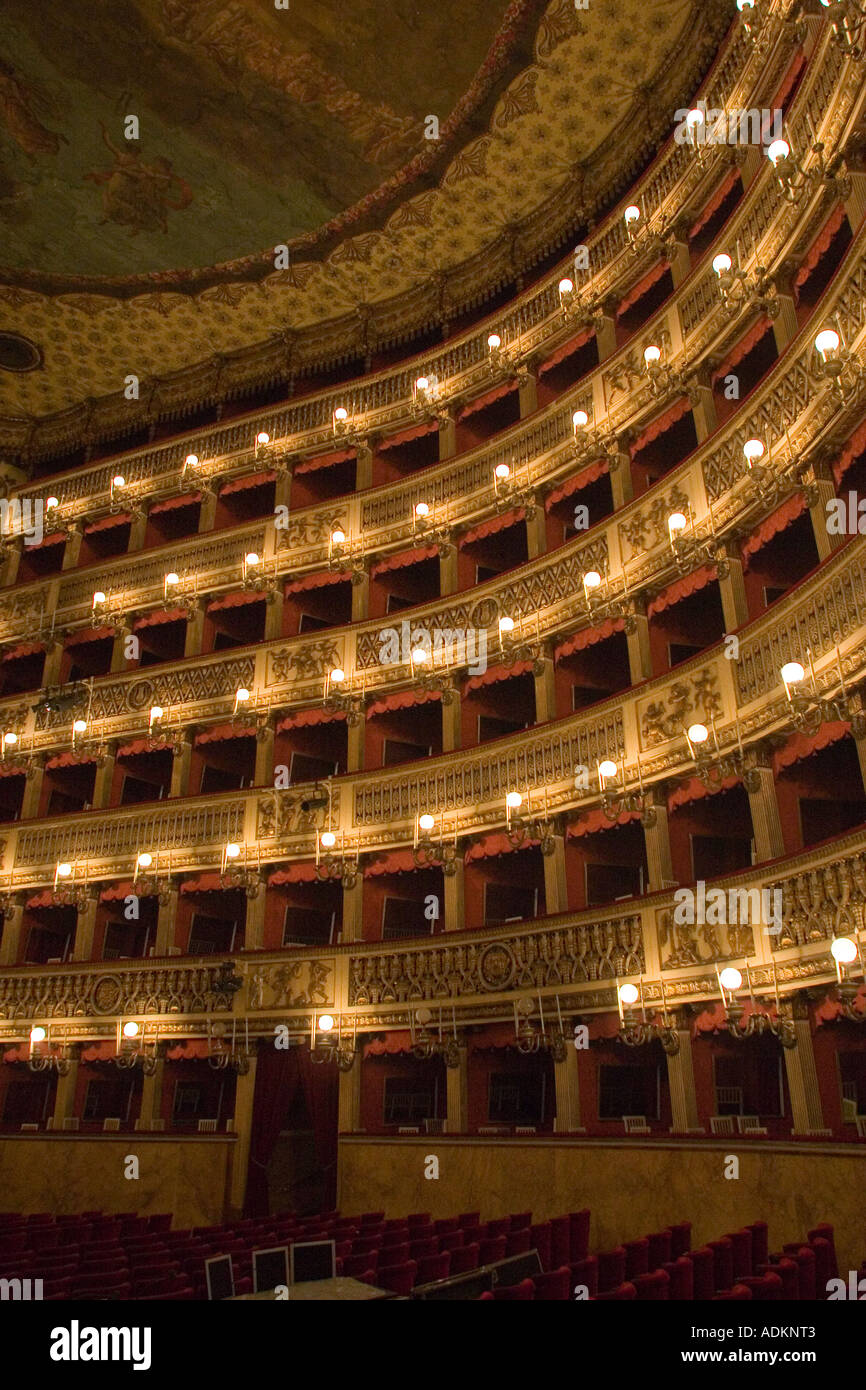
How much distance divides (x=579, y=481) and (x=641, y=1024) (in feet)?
31.4

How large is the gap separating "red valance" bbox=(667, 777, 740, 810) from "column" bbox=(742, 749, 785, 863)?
45 centimetres

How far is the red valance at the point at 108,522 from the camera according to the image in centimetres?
2423

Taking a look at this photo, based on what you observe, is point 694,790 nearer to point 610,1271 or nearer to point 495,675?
point 495,675

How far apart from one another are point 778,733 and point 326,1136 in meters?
8.79

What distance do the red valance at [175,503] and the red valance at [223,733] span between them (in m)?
6.69

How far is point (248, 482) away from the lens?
23.0m

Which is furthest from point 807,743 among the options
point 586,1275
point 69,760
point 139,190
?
point 139,190

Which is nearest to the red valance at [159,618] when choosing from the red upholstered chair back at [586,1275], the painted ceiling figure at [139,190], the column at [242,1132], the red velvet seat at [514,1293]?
the painted ceiling figure at [139,190]

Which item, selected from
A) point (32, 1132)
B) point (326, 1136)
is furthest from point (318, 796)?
point (32, 1132)

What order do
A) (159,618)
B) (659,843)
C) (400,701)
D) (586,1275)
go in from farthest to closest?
1. (159,618)
2. (400,701)
3. (659,843)
4. (586,1275)

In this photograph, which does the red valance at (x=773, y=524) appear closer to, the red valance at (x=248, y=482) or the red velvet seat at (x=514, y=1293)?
the red velvet seat at (x=514, y=1293)

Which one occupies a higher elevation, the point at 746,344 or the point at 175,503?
the point at 175,503

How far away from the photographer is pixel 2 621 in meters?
23.8
